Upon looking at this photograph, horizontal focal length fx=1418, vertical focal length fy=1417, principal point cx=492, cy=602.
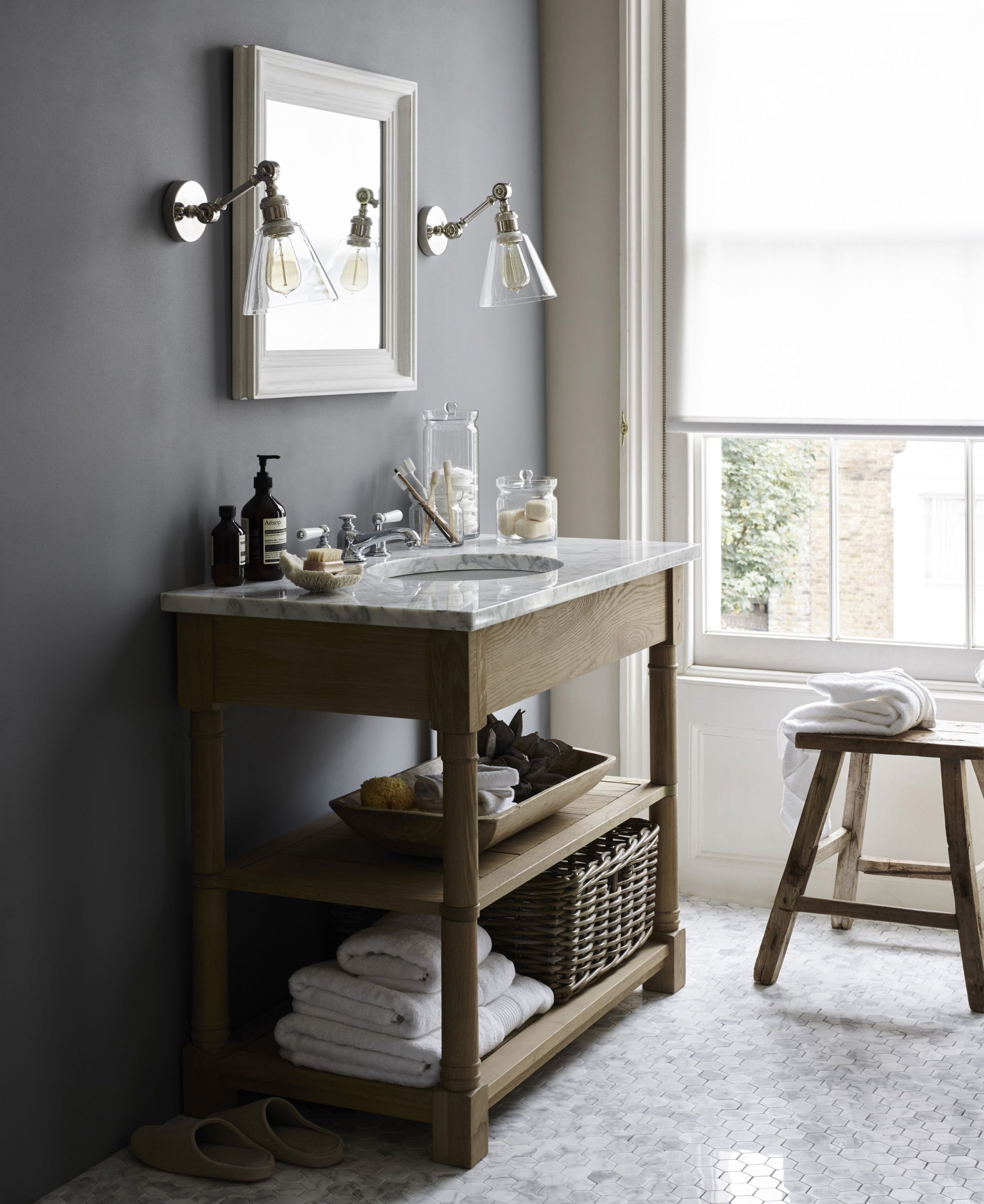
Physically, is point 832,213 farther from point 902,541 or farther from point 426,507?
point 426,507

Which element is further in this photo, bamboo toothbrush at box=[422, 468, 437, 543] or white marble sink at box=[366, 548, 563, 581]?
bamboo toothbrush at box=[422, 468, 437, 543]

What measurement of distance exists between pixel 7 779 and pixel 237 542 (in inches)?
20.9

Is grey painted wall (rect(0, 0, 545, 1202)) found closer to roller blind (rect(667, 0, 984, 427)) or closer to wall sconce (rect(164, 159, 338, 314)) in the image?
wall sconce (rect(164, 159, 338, 314))

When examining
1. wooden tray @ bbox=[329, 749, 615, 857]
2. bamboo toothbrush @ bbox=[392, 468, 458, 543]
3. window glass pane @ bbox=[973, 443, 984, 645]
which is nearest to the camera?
wooden tray @ bbox=[329, 749, 615, 857]

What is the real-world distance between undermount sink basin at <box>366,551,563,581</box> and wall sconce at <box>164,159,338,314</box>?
1.99ft

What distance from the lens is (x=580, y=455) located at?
364cm

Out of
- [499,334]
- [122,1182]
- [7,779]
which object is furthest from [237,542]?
[499,334]

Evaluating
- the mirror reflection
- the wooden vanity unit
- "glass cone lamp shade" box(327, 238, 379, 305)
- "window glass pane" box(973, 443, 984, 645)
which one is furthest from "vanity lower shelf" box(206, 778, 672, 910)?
"window glass pane" box(973, 443, 984, 645)

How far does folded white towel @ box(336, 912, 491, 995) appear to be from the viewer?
7.68 feet

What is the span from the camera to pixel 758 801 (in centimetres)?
354

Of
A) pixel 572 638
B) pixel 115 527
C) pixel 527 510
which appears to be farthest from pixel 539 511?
pixel 115 527

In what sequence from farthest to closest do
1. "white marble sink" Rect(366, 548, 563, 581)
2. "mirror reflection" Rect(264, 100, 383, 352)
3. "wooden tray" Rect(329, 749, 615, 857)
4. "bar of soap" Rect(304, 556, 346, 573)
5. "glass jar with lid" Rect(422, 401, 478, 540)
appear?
"glass jar with lid" Rect(422, 401, 478, 540) → "white marble sink" Rect(366, 548, 563, 581) → "mirror reflection" Rect(264, 100, 383, 352) → "wooden tray" Rect(329, 749, 615, 857) → "bar of soap" Rect(304, 556, 346, 573)

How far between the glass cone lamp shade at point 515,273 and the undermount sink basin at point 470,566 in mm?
496

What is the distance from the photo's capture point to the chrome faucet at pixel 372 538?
2479 mm
